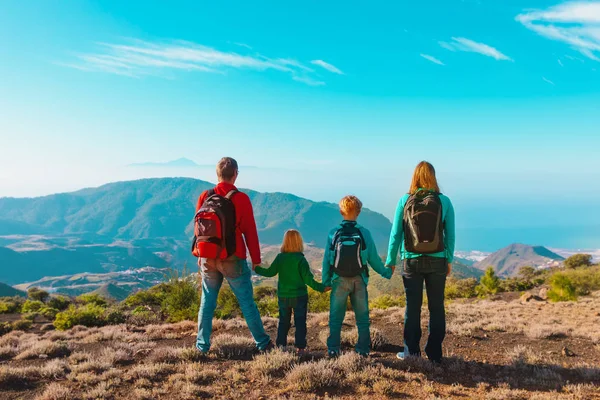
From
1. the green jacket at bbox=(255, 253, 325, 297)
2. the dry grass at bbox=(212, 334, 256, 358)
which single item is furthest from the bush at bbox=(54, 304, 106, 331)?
the green jacket at bbox=(255, 253, 325, 297)

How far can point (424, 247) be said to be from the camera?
4.83 meters

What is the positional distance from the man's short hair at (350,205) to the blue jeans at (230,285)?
1.56 meters

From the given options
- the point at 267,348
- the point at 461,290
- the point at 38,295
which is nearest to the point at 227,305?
the point at 267,348

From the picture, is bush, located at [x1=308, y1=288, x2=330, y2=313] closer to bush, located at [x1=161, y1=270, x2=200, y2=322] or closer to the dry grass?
bush, located at [x1=161, y1=270, x2=200, y2=322]

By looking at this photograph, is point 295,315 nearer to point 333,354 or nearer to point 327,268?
point 333,354

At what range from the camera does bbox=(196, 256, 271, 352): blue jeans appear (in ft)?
17.9

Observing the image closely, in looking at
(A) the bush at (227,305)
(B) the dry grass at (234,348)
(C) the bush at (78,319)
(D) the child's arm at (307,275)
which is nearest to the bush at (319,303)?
(A) the bush at (227,305)

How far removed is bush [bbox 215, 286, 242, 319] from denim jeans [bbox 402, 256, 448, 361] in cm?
856

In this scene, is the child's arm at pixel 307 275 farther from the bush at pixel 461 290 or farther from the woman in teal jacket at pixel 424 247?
the bush at pixel 461 290

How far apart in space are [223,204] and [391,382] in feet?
9.85

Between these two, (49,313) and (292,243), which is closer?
(292,243)

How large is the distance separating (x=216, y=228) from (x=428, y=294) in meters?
2.83

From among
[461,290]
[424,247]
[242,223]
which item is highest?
[242,223]

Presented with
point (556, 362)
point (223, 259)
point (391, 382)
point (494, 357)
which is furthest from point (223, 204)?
point (556, 362)
